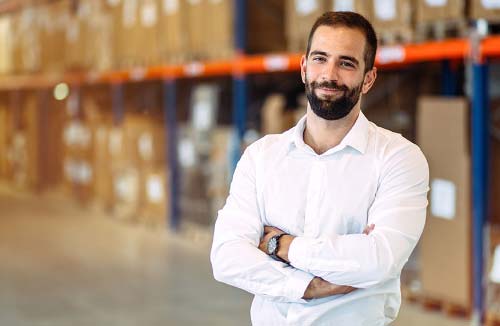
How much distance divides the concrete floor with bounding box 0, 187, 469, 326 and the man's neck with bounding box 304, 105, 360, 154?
3.62m

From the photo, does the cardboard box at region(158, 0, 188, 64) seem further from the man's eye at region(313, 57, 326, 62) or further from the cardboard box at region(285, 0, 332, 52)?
the man's eye at region(313, 57, 326, 62)

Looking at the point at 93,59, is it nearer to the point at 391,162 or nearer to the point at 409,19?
the point at 409,19

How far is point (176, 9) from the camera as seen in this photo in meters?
8.80

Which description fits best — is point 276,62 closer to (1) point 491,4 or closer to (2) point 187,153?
(2) point 187,153

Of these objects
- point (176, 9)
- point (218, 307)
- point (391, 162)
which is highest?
point (176, 9)

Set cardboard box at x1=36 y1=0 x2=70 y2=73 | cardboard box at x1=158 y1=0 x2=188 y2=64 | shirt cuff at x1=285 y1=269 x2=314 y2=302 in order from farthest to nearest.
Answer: cardboard box at x1=36 y1=0 x2=70 y2=73, cardboard box at x1=158 y1=0 x2=188 y2=64, shirt cuff at x1=285 y1=269 x2=314 y2=302

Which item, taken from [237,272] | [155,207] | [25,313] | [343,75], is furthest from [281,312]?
[155,207]

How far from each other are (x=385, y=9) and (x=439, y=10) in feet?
1.66

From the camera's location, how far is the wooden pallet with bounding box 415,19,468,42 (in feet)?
18.3

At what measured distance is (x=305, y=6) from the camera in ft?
22.5

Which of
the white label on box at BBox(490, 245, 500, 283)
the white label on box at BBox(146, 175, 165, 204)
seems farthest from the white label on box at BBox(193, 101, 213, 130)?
the white label on box at BBox(490, 245, 500, 283)

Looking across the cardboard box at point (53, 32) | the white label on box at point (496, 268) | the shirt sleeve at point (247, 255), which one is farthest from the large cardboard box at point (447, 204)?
the cardboard box at point (53, 32)

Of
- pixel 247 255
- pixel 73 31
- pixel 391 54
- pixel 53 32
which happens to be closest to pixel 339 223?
pixel 247 255

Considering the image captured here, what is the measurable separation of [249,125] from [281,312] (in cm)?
683
